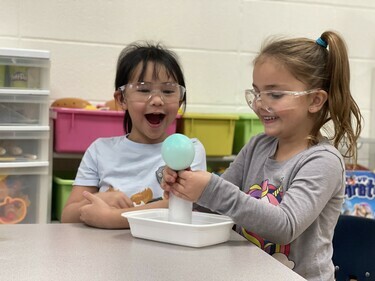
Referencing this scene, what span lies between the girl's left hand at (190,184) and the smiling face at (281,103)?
0.86 feet

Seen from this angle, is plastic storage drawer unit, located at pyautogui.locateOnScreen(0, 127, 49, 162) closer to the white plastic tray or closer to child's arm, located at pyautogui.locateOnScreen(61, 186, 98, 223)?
child's arm, located at pyautogui.locateOnScreen(61, 186, 98, 223)

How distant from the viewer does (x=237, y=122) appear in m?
2.14

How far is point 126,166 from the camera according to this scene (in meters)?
1.35

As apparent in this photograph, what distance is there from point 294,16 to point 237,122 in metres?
0.59

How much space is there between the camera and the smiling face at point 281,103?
1.08m

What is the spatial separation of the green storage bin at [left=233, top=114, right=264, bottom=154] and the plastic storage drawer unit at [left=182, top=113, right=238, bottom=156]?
74 millimetres

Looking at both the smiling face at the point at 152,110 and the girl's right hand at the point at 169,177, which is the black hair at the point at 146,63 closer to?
the smiling face at the point at 152,110

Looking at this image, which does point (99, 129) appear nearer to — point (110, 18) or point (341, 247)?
point (110, 18)

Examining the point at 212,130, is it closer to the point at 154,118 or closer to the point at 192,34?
the point at 192,34

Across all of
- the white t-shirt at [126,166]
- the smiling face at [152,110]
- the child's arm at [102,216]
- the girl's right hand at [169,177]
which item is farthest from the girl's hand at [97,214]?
the smiling face at [152,110]

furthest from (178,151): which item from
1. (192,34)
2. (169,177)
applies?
(192,34)

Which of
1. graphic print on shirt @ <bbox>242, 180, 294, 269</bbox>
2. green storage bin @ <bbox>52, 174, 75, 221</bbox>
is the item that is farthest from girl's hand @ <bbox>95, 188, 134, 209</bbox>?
green storage bin @ <bbox>52, 174, 75, 221</bbox>

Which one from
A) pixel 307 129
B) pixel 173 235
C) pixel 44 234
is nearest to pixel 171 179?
pixel 173 235

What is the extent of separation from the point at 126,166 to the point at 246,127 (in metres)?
0.83
